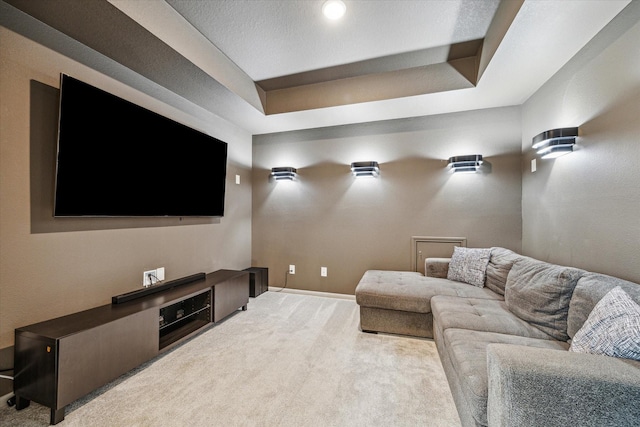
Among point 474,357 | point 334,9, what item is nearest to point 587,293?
point 474,357

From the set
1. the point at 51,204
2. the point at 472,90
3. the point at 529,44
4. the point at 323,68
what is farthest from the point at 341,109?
the point at 51,204

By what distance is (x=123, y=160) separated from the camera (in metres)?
2.11

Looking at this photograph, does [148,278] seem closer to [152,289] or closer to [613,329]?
[152,289]

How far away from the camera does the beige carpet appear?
4.82ft

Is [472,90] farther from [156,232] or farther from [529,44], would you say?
[156,232]

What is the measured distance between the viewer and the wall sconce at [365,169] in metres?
3.33

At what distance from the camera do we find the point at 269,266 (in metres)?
4.04

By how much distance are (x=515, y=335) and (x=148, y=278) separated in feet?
9.99

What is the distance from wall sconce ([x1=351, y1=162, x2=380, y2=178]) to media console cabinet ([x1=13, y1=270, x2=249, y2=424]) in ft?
7.76

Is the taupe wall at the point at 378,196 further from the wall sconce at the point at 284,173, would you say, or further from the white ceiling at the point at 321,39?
the white ceiling at the point at 321,39

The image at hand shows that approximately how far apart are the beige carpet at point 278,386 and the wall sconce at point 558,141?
6.53 ft

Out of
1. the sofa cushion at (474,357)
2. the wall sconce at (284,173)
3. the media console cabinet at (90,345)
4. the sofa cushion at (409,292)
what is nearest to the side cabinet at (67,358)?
the media console cabinet at (90,345)

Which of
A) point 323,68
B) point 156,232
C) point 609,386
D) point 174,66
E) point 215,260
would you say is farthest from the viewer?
point 215,260

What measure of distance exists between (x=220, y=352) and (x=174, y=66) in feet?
8.16
